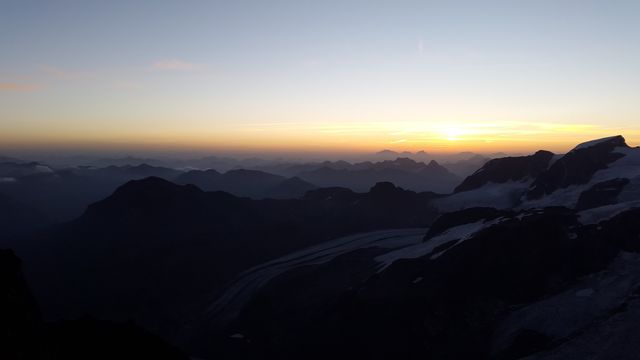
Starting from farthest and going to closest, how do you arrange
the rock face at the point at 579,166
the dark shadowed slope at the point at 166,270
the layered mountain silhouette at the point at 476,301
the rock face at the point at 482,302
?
1. the rock face at the point at 579,166
2. the dark shadowed slope at the point at 166,270
3. the rock face at the point at 482,302
4. the layered mountain silhouette at the point at 476,301

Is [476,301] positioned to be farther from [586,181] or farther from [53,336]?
[586,181]

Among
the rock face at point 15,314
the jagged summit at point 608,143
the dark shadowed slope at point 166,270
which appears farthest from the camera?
the jagged summit at point 608,143

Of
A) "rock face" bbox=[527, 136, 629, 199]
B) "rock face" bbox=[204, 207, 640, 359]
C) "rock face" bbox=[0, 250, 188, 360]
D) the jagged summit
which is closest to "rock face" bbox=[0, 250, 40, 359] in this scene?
"rock face" bbox=[0, 250, 188, 360]

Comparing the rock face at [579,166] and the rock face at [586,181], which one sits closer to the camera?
the rock face at [586,181]

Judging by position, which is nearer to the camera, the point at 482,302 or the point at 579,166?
the point at 482,302

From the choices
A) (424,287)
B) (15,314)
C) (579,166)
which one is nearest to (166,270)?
(424,287)

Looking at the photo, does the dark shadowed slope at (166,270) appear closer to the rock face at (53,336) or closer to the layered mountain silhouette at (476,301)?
the layered mountain silhouette at (476,301)

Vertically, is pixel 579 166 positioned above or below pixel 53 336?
above

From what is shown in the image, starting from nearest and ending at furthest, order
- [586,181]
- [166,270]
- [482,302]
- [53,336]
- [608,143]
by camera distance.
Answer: [53,336] < [482,302] < [586,181] < [166,270] < [608,143]

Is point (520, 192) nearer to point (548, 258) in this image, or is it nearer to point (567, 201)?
point (567, 201)

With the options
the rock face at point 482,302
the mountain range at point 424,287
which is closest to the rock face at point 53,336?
the mountain range at point 424,287

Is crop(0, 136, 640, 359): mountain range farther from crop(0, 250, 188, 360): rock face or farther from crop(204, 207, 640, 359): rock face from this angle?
crop(0, 250, 188, 360): rock face
